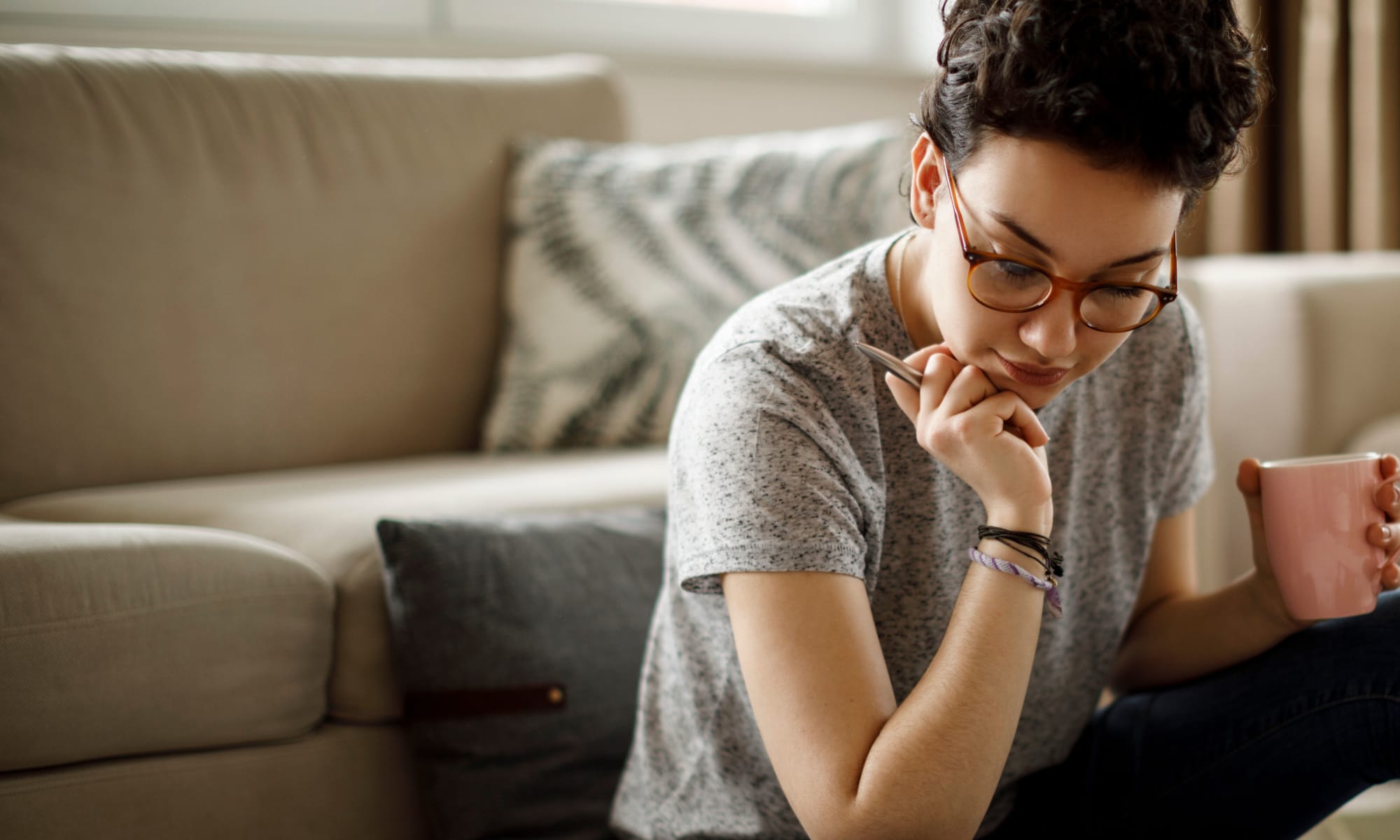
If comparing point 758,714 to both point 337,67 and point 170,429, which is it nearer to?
point 170,429

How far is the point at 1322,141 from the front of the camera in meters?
2.47

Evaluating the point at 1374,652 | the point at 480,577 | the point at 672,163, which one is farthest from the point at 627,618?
the point at 672,163

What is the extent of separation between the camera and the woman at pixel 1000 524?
0.75m

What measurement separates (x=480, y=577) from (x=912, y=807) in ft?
1.91

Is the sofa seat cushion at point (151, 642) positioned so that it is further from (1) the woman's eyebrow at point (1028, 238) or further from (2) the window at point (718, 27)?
(2) the window at point (718, 27)

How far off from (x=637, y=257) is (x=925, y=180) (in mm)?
961

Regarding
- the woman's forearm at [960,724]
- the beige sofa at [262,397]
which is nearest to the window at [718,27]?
the beige sofa at [262,397]

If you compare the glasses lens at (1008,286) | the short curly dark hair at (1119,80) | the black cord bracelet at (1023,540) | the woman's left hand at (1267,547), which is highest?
the short curly dark hair at (1119,80)

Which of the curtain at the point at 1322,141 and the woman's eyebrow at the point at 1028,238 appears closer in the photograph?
the woman's eyebrow at the point at 1028,238

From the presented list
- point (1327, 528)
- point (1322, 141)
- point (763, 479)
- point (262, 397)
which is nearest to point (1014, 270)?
point (763, 479)

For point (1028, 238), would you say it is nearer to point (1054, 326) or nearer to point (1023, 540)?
point (1054, 326)

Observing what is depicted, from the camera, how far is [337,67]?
1.81 meters

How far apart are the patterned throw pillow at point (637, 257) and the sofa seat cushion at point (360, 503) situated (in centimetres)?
8

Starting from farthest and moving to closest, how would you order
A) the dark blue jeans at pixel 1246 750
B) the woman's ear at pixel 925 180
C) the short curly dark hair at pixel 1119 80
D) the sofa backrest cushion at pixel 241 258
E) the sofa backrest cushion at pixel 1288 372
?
the sofa backrest cushion at pixel 1288 372 < the sofa backrest cushion at pixel 241 258 < the dark blue jeans at pixel 1246 750 < the woman's ear at pixel 925 180 < the short curly dark hair at pixel 1119 80
